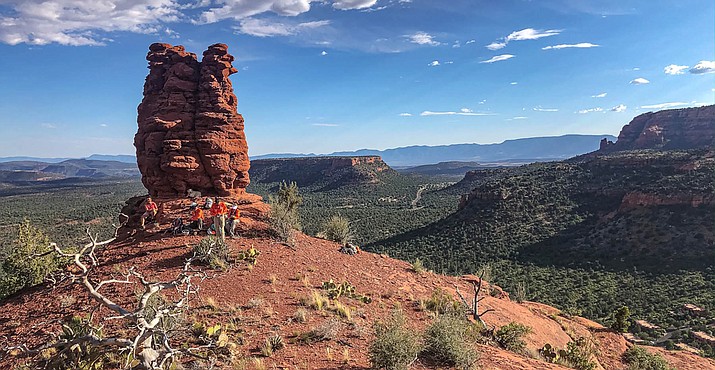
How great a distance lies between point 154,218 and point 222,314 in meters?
9.83

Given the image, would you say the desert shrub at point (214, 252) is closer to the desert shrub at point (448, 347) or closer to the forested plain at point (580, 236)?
the desert shrub at point (448, 347)

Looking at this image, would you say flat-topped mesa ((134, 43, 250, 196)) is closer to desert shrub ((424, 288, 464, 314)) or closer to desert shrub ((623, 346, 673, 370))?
desert shrub ((424, 288, 464, 314))

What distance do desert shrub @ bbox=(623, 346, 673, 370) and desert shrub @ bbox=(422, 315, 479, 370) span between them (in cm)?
743

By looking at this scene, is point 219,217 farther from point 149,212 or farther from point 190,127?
point 190,127

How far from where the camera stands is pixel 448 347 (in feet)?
27.3

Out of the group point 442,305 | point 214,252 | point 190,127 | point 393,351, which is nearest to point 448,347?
point 393,351

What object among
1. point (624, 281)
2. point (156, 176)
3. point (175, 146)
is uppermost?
point (175, 146)

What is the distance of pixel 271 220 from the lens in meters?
16.7

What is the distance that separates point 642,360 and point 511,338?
229 inches

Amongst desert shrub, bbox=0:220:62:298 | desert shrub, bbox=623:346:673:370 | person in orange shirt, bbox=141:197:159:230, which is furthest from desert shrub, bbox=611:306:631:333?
desert shrub, bbox=0:220:62:298

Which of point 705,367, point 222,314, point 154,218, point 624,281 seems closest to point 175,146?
point 154,218

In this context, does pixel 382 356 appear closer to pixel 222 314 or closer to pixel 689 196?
pixel 222 314

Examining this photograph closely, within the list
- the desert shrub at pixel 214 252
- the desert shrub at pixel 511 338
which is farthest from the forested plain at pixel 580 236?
the desert shrub at pixel 511 338

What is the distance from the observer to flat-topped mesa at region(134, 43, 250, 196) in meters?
20.4
